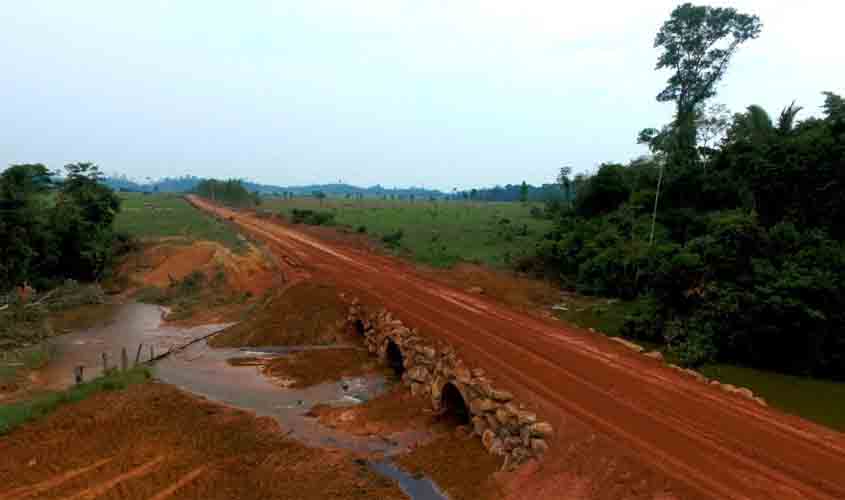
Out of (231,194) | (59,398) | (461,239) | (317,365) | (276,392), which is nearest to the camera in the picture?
(59,398)

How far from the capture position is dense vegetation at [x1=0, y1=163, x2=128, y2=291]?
27938 mm

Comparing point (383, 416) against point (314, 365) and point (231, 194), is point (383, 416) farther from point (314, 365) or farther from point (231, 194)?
point (231, 194)

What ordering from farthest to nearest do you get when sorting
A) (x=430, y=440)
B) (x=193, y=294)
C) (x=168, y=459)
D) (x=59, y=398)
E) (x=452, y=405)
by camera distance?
(x=193, y=294) < (x=59, y=398) < (x=452, y=405) < (x=430, y=440) < (x=168, y=459)

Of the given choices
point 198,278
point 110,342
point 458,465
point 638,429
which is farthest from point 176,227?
point 638,429

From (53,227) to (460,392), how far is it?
31.2 metres

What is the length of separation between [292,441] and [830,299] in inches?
598

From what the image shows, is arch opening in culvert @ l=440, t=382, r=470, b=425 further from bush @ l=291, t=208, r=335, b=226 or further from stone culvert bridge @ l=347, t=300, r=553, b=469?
bush @ l=291, t=208, r=335, b=226

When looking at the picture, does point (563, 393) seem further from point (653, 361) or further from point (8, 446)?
point (8, 446)

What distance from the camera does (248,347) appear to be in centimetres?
2245

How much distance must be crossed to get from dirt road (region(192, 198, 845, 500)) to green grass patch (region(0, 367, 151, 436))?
32.1 feet

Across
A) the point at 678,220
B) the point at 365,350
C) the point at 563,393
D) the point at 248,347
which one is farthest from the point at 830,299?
the point at 248,347

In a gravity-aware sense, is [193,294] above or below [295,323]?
below

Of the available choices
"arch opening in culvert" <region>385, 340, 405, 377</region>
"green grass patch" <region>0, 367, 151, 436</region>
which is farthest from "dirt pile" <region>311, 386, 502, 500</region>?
"green grass patch" <region>0, 367, 151, 436</region>

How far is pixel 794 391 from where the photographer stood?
48.5 ft
